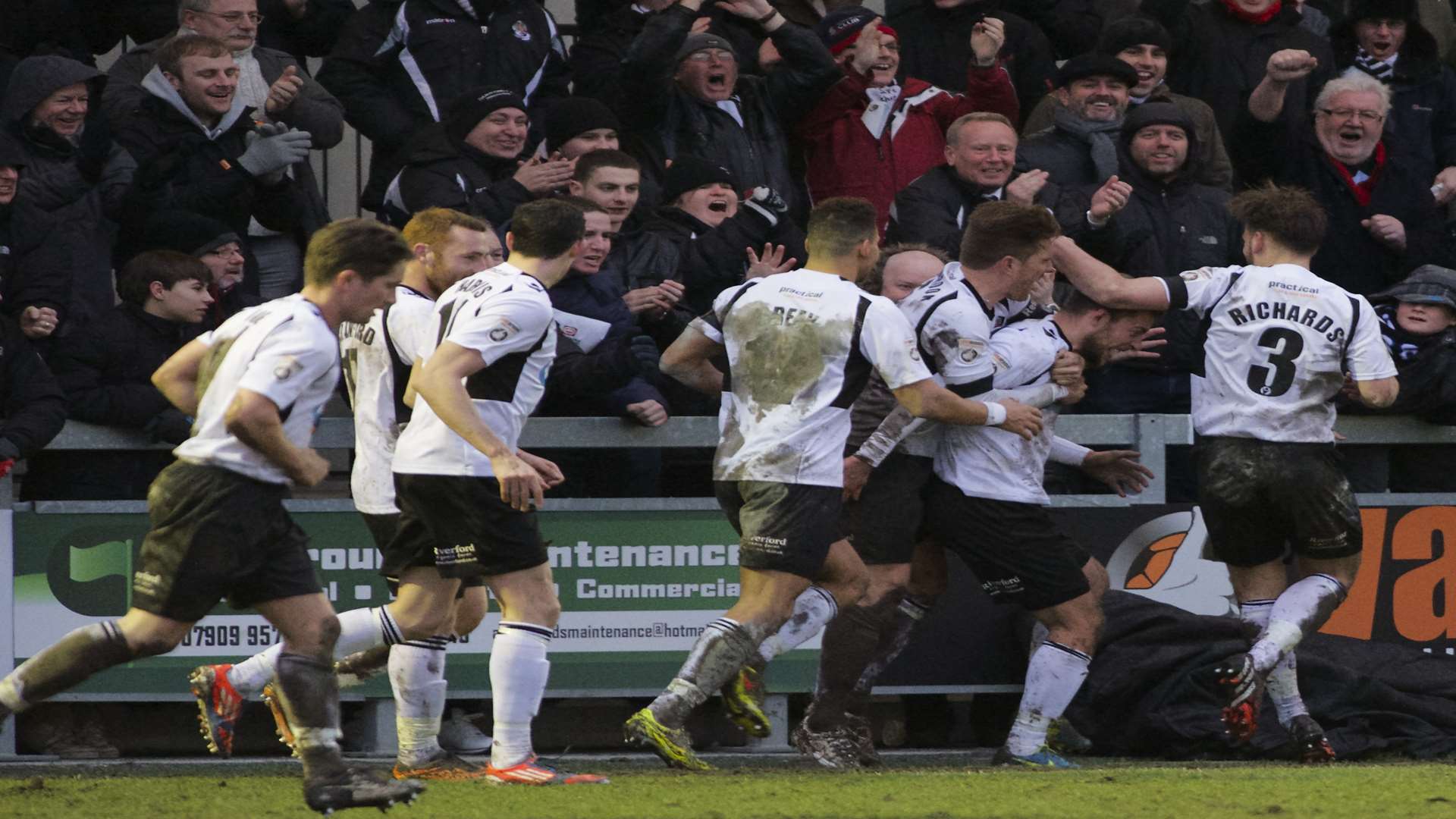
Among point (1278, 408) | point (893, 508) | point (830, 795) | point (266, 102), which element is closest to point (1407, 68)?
point (1278, 408)

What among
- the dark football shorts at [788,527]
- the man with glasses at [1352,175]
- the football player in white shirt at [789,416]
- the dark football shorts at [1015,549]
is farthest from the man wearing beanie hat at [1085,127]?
the dark football shorts at [788,527]

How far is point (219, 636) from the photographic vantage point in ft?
28.0

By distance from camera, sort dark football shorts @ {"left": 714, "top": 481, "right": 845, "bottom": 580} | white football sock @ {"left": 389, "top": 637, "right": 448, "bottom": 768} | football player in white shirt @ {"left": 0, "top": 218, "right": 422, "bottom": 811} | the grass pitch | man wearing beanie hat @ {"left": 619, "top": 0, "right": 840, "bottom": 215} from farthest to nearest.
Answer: man wearing beanie hat @ {"left": 619, "top": 0, "right": 840, "bottom": 215}
white football sock @ {"left": 389, "top": 637, "right": 448, "bottom": 768}
dark football shorts @ {"left": 714, "top": 481, "right": 845, "bottom": 580}
the grass pitch
football player in white shirt @ {"left": 0, "top": 218, "right": 422, "bottom": 811}

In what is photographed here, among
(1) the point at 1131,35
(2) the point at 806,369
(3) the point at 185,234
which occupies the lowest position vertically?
(2) the point at 806,369

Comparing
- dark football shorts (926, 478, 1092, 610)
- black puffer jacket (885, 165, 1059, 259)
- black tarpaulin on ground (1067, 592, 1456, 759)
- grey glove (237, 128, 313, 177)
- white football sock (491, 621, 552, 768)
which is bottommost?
black tarpaulin on ground (1067, 592, 1456, 759)

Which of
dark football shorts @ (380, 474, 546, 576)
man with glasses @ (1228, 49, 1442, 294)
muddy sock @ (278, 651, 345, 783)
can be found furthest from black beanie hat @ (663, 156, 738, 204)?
muddy sock @ (278, 651, 345, 783)

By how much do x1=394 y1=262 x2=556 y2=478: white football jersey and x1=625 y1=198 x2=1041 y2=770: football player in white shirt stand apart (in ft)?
2.61

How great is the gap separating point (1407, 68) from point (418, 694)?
6.92 metres

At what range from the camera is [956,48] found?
11125 millimetres

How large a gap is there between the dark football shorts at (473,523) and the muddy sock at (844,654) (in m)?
1.36

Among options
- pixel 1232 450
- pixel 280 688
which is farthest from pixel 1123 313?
pixel 280 688

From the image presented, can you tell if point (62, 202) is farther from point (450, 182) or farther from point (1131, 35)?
point (1131, 35)

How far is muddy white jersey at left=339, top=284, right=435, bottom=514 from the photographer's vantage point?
24.0ft

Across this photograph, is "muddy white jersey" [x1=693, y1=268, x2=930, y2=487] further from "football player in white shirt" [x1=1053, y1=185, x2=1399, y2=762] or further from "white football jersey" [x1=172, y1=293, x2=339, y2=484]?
"white football jersey" [x1=172, y1=293, x2=339, y2=484]
